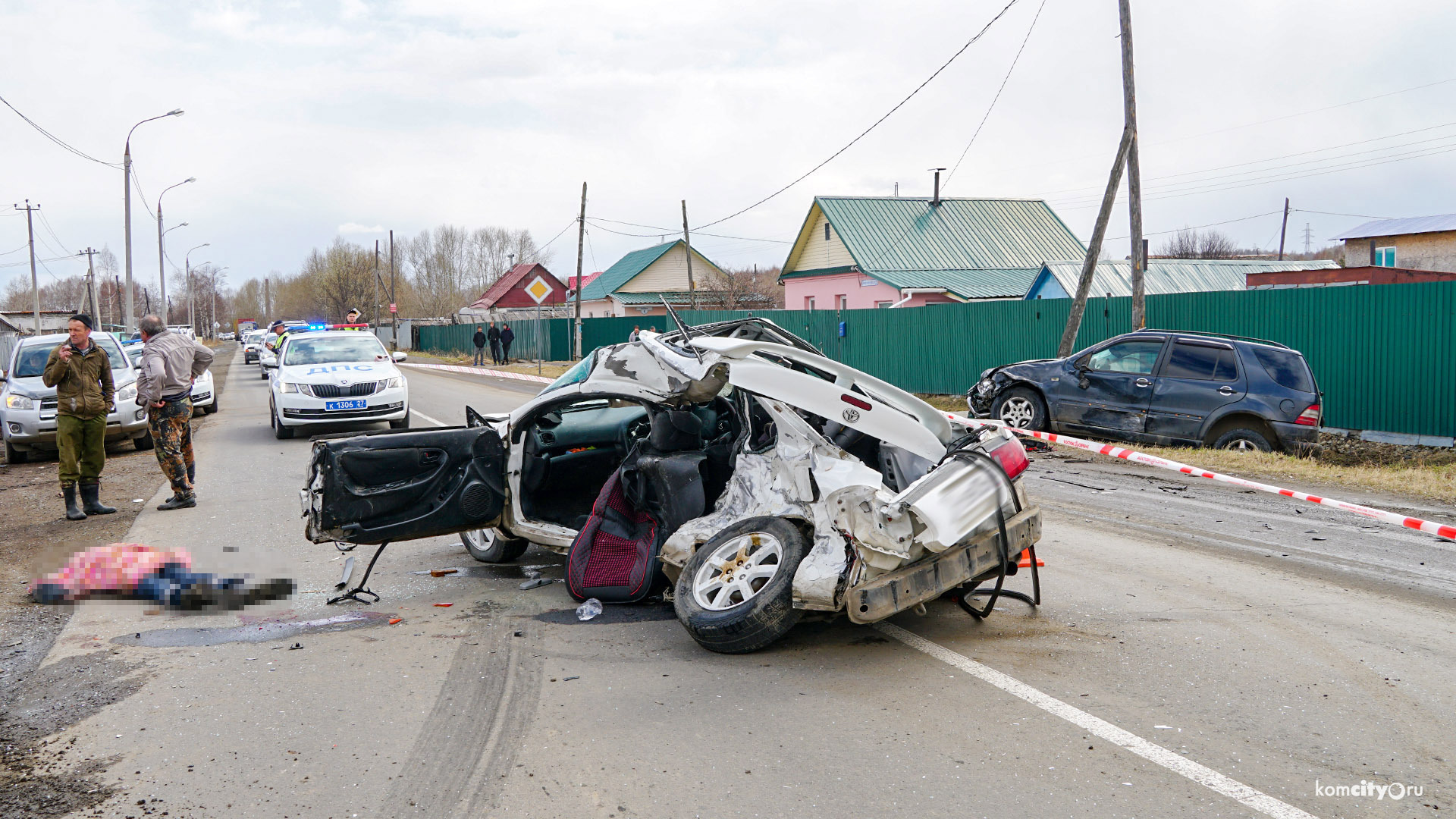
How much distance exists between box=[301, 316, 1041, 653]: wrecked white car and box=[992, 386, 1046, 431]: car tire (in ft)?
26.6

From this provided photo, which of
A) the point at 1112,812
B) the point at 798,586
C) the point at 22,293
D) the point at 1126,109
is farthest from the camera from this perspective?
the point at 22,293

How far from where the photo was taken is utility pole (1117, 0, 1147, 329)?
1526 centimetres

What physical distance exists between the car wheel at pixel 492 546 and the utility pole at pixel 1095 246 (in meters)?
11.4

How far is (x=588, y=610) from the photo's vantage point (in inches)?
221

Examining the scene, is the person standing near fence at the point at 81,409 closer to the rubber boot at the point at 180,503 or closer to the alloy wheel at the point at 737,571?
the rubber boot at the point at 180,503

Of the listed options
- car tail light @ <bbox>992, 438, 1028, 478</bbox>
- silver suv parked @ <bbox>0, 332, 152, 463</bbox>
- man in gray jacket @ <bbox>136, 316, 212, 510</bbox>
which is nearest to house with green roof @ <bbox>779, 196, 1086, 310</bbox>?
silver suv parked @ <bbox>0, 332, 152, 463</bbox>

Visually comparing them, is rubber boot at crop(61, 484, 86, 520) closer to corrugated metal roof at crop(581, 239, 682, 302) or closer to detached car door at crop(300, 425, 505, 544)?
detached car door at crop(300, 425, 505, 544)

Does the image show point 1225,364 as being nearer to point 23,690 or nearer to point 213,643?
point 213,643

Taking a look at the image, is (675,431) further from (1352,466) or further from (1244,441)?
(1352,466)

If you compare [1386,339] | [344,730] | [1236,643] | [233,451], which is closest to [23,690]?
[344,730]

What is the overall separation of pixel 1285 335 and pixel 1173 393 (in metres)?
3.88

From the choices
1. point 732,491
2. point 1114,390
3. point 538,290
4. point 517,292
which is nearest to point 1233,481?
point 1114,390

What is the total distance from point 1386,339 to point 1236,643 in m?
10.5

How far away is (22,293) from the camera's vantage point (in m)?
118
